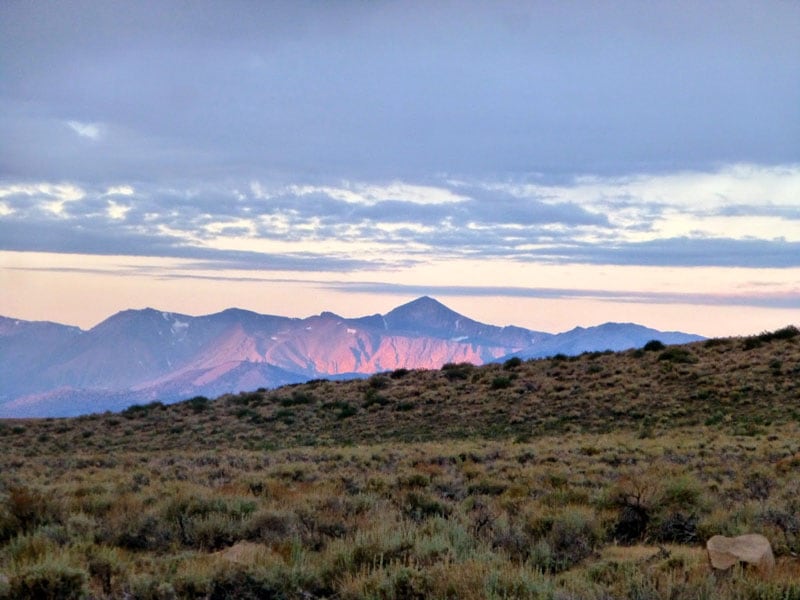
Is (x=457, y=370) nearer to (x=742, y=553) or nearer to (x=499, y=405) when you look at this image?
(x=499, y=405)

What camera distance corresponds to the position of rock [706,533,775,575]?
7457 mm

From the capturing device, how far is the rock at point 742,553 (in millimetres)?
7457

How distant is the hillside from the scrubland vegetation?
0.27 m

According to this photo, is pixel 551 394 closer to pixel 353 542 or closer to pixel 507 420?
pixel 507 420

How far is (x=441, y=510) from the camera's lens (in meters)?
11.8

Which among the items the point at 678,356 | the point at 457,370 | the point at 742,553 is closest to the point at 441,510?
the point at 742,553

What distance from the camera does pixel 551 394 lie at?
35.4 m

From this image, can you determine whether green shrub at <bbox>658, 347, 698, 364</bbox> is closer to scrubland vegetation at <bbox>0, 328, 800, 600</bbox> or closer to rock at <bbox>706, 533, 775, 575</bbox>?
scrubland vegetation at <bbox>0, 328, 800, 600</bbox>

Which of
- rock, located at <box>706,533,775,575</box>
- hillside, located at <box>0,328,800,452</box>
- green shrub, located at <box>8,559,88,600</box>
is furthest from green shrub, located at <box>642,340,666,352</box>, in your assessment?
green shrub, located at <box>8,559,88,600</box>

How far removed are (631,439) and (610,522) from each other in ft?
47.9

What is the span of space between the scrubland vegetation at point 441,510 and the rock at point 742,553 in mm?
176

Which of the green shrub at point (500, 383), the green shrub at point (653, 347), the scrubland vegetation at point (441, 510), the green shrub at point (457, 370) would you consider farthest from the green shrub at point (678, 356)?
the green shrub at point (457, 370)

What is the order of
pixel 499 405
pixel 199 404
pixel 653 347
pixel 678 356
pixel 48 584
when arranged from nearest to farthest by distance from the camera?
pixel 48 584
pixel 499 405
pixel 678 356
pixel 199 404
pixel 653 347

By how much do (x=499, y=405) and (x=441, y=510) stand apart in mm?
23250
